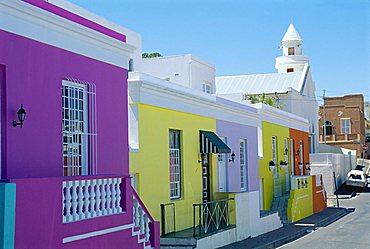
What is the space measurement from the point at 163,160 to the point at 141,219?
3.59 metres

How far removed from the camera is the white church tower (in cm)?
5247

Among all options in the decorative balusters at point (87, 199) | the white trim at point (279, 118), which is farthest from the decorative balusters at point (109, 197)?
the white trim at point (279, 118)

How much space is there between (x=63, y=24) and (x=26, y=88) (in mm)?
1429

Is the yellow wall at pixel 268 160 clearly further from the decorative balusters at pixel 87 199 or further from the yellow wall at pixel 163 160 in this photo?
the decorative balusters at pixel 87 199

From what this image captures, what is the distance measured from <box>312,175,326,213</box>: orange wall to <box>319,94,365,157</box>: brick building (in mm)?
35410

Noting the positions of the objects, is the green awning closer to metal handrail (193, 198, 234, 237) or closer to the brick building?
metal handrail (193, 198, 234, 237)

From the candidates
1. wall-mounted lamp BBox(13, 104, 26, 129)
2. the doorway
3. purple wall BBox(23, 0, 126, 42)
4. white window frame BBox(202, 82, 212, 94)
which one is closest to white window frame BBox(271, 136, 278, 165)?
white window frame BBox(202, 82, 212, 94)

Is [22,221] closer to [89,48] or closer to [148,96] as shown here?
[89,48]

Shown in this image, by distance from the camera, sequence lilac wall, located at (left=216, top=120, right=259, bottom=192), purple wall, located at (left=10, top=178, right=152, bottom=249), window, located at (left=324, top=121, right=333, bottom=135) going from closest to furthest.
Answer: purple wall, located at (left=10, top=178, right=152, bottom=249) → lilac wall, located at (left=216, top=120, right=259, bottom=192) → window, located at (left=324, top=121, right=333, bottom=135)

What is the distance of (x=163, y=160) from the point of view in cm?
1499

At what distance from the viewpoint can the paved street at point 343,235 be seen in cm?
1775

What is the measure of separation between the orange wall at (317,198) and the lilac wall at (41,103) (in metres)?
19.0

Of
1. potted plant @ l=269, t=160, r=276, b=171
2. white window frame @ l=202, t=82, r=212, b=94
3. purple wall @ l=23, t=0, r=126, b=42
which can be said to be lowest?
potted plant @ l=269, t=160, r=276, b=171

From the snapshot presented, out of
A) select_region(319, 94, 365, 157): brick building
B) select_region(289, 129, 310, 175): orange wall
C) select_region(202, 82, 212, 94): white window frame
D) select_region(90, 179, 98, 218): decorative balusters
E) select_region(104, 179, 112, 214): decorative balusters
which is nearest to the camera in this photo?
select_region(90, 179, 98, 218): decorative balusters
